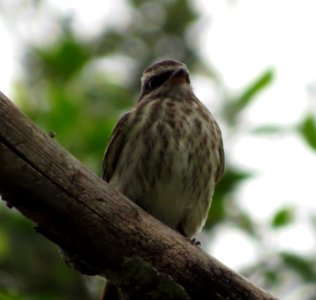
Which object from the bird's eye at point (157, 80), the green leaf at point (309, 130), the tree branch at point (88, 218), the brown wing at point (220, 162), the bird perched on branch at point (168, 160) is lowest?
the tree branch at point (88, 218)

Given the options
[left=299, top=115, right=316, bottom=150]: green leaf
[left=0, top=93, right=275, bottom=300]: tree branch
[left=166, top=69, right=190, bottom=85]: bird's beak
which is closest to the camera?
[left=0, top=93, right=275, bottom=300]: tree branch

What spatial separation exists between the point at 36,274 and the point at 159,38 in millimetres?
2659

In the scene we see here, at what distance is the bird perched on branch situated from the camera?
16.2ft

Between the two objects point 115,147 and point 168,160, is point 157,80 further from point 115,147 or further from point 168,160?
point 168,160

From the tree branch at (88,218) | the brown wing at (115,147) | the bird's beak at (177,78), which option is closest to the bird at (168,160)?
the brown wing at (115,147)

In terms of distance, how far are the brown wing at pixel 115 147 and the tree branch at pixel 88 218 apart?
3.12ft

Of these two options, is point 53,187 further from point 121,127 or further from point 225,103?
point 225,103

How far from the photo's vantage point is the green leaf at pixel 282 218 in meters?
6.01

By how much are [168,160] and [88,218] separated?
3.42ft

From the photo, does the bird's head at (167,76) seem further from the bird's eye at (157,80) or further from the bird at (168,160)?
the bird at (168,160)

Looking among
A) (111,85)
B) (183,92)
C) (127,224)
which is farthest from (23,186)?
(111,85)

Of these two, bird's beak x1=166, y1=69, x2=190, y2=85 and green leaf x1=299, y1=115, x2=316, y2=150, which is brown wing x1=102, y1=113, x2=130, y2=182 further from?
green leaf x1=299, y1=115, x2=316, y2=150

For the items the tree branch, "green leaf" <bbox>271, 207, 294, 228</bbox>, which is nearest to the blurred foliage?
"green leaf" <bbox>271, 207, 294, 228</bbox>

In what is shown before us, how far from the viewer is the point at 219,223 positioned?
244 inches
